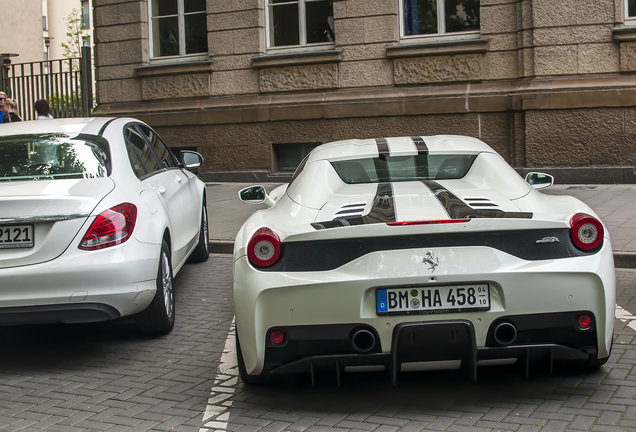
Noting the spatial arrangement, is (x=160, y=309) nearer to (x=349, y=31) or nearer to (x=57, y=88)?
Result: (x=349, y=31)

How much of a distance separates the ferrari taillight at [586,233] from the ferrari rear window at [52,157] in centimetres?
298

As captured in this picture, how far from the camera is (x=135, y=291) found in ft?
14.7

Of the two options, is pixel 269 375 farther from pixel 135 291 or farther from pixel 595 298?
pixel 595 298

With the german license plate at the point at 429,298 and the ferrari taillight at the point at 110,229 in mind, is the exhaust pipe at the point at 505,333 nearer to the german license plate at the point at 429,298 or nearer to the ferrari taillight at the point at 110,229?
the german license plate at the point at 429,298

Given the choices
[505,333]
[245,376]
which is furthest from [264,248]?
[505,333]

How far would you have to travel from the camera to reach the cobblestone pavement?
11.0 ft

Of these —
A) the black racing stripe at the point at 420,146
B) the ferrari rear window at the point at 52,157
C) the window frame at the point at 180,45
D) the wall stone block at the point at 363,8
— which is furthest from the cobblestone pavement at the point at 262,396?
the window frame at the point at 180,45

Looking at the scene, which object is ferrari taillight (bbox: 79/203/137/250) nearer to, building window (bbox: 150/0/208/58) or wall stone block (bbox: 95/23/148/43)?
building window (bbox: 150/0/208/58)

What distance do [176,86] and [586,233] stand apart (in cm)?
1302

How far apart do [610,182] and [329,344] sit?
1027cm

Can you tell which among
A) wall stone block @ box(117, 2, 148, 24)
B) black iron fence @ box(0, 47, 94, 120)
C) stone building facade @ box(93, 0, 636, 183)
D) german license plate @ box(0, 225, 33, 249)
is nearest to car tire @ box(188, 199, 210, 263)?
german license plate @ box(0, 225, 33, 249)

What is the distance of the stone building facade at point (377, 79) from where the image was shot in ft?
40.7

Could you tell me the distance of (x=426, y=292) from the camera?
3.34 meters

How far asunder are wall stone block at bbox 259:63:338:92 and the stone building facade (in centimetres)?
3
